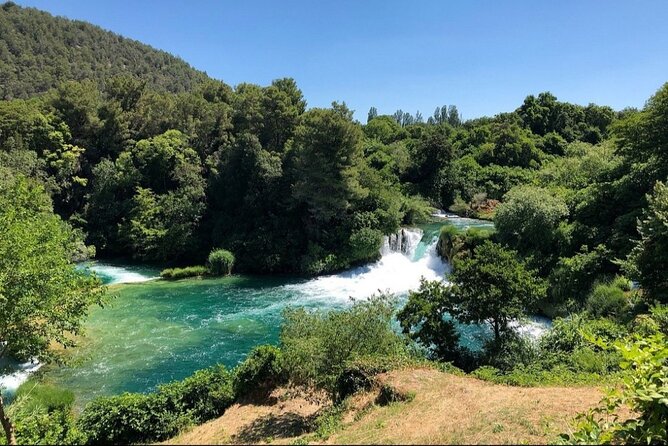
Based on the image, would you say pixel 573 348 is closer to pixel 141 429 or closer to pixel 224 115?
pixel 141 429

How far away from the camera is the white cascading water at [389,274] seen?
2939 centimetres

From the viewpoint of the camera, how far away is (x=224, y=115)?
46844mm

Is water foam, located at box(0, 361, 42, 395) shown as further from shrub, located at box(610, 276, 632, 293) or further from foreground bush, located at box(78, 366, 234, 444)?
shrub, located at box(610, 276, 632, 293)

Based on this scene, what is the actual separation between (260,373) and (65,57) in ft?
430

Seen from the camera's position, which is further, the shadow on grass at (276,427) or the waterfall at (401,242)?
the waterfall at (401,242)

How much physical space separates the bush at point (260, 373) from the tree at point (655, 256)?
47.7 ft

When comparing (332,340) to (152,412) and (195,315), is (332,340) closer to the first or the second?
(152,412)

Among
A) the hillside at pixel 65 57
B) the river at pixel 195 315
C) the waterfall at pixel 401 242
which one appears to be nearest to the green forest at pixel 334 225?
the waterfall at pixel 401 242

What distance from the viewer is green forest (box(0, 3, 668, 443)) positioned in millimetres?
13406

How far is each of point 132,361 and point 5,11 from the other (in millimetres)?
156147

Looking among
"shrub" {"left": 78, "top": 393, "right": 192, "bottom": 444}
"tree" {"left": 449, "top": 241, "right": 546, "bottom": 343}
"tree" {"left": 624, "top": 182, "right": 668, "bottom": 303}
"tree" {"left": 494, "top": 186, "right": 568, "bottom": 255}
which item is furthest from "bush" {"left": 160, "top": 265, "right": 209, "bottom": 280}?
"tree" {"left": 624, "top": 182, "right": 668, "bottom": 303}

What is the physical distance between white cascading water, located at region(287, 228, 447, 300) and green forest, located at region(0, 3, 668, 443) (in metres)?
1.26

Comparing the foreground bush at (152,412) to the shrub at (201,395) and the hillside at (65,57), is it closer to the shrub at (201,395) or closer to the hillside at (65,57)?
the shrub at (201,395)

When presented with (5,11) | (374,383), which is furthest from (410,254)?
(5,11)
